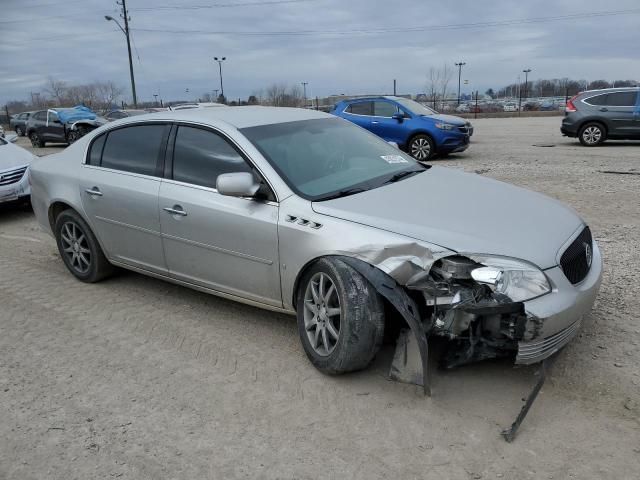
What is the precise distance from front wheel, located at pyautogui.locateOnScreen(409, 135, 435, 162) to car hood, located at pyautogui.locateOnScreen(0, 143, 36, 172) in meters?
8.33

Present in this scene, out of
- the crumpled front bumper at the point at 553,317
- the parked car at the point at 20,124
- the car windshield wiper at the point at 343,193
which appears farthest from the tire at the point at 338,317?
the parked car at the point at 20,124

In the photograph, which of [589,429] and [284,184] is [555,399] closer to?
[589,429]

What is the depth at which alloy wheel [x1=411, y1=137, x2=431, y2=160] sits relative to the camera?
13.3m

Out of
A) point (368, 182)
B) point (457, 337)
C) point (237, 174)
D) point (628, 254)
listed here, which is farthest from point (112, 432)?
point (628, 254)

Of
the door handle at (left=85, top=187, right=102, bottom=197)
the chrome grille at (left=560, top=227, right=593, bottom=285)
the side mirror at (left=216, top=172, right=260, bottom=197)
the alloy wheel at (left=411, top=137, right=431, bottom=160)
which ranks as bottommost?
the alloy wheel at (left=411, top=137, right=431, bottom=160)

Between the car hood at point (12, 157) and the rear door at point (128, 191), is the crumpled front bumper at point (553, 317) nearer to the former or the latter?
the rear door at point (128, 191)

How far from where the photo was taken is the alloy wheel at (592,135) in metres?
14.5

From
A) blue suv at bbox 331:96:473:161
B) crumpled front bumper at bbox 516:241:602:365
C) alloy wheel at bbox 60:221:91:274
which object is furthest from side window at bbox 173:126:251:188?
blue suv at bbox 331:96:473:161

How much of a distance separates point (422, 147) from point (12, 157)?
874 cm

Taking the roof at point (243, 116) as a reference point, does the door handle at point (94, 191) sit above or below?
below

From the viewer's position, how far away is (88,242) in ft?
16.4

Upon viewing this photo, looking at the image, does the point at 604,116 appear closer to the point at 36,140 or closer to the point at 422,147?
the point at 422,147

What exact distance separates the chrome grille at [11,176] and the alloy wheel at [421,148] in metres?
8.52

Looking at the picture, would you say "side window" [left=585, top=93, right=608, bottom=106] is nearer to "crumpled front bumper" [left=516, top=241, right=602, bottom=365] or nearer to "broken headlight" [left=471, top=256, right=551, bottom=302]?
"crumpled front bumper" [left=516, top=241, right=602, bottom=365]
